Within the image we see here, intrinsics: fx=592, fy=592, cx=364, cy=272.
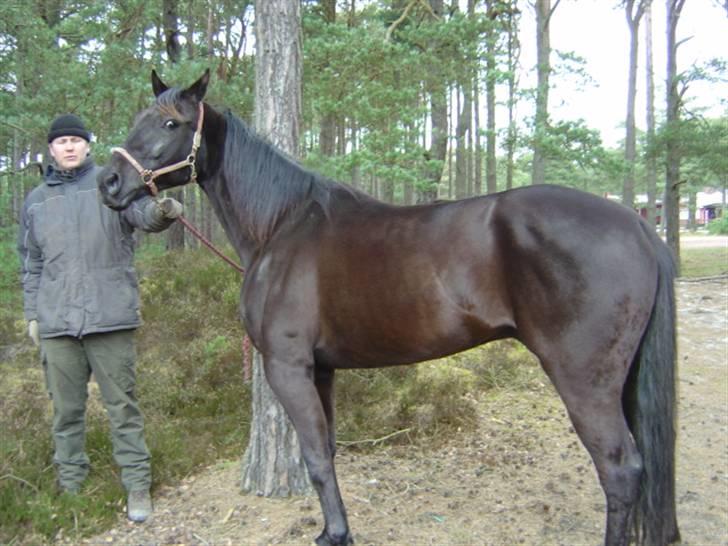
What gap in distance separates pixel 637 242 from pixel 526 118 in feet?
26.3

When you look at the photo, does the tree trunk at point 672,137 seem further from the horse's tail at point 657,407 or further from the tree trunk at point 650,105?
the horse's tail at point 657,407

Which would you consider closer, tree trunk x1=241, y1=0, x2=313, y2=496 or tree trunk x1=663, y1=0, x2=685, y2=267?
tree trunk x1=241, y1=0, x2=313, y2=496

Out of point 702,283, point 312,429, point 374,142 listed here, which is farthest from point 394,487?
point 702,283

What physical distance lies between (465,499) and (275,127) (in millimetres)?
2640

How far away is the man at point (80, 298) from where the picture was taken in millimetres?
3420

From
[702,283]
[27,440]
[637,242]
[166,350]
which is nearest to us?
[637,242]

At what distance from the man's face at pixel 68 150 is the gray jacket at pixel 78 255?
0.06 metres

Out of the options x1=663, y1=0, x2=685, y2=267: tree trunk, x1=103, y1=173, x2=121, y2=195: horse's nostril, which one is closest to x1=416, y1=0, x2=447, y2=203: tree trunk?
x1=103, y1=173, x2=121, y2=195: horse's nostril

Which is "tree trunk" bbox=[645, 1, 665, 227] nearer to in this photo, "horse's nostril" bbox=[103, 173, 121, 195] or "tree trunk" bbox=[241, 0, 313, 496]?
"tree trunk" bbox=[241, 0, 313, 496]

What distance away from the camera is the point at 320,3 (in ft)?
36.6

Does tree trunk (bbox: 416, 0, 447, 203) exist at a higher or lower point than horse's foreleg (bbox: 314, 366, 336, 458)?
higher

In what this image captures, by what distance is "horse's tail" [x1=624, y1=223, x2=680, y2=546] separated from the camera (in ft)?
8.61

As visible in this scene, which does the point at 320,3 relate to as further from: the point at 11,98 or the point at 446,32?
the point at 11,98

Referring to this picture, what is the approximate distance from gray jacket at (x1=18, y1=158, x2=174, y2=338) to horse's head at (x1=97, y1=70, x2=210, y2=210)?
413 millimetres
